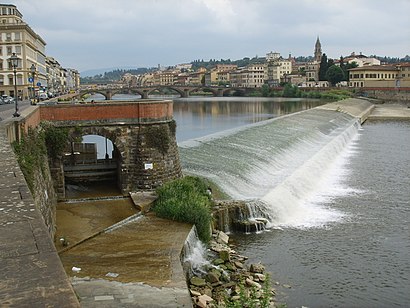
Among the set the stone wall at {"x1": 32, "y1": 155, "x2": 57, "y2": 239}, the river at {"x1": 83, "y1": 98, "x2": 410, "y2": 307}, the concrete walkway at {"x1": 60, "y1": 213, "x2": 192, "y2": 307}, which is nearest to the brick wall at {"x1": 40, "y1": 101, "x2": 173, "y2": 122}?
the stone wall at {"x1": 32, "y1": 155, "x2": 57, "y2": 239}

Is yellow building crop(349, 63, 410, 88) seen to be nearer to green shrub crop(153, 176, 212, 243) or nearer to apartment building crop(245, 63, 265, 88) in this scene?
apartment building crop(245, 63, 265, 88)

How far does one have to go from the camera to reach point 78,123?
22.0 metres

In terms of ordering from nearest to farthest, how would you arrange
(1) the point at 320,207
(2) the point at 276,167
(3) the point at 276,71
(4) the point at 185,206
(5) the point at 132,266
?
(5) the point at 132,266 < (4) the point at 185,206 < (1) the point at 320,207 < (2) the point at 276,167 < (3) the point at 276,71

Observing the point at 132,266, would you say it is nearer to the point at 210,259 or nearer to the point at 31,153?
the point at 210,259

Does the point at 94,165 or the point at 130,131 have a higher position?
the point at 130,131

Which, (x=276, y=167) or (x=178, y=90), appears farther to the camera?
(x=178, y=90)

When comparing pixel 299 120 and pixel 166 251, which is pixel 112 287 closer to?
pixel 166 251

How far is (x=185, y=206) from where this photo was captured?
17594 millimetres

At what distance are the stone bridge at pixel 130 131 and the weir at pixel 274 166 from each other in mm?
3210

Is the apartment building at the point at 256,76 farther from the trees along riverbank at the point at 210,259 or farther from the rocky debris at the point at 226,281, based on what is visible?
the rocky debris at the point at 226,281

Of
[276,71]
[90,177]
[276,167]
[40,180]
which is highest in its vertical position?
[276,71]

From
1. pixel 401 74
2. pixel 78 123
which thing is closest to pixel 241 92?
pixel 401 74

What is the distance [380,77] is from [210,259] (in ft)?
428

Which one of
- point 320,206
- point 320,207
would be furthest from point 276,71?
point 320,207
